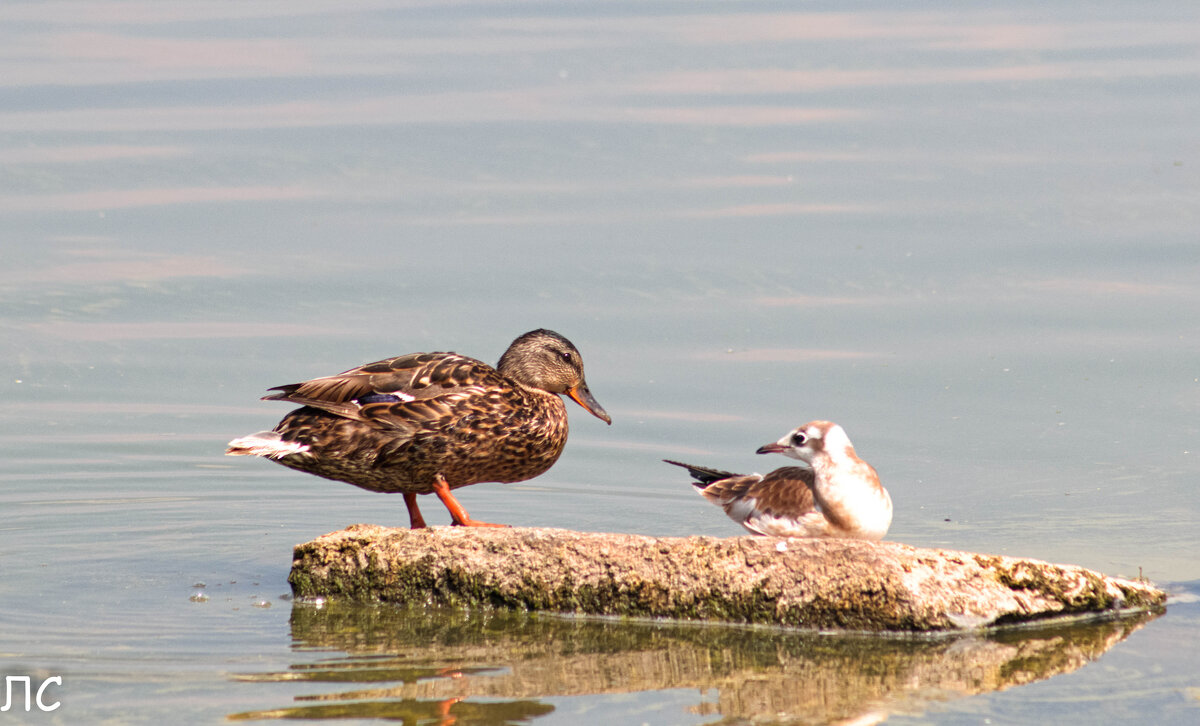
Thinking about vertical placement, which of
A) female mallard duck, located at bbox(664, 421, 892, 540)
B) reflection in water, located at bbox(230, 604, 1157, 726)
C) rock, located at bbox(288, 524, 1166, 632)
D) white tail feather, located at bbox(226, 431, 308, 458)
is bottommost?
reflection in water, located at bbox(230, 604, 1157, 726)

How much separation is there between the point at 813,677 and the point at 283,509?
393cm

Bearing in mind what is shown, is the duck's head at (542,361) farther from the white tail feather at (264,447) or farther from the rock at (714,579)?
the rock at (714,579)

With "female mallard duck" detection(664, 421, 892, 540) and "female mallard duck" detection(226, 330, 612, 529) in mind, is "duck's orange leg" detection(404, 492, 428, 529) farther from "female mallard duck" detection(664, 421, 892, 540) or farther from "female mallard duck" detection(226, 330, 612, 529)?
"female mallard duck" detection(664, 421, 892, 540)

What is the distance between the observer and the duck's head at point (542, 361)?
8.70 meters

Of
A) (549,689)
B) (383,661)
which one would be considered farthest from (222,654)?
(549,689)

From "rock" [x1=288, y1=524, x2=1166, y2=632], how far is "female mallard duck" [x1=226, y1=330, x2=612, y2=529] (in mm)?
675

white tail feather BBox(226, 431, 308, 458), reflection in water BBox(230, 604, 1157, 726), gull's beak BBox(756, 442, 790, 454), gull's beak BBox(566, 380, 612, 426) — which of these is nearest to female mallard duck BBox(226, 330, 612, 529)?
white tail feather BBox(226, 431, 308, 458)

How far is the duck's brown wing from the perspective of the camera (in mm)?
8000

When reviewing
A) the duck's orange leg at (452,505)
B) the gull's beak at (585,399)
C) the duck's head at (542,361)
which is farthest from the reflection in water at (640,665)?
the gull's beak at (585,399)

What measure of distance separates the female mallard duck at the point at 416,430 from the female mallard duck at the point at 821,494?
4.16 feet

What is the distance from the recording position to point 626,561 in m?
7.04

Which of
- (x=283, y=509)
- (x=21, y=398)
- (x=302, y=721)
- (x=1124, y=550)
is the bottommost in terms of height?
(x=302, y=721)

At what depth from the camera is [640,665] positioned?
6344mm

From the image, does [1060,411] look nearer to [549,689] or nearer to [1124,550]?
[1124,550]
